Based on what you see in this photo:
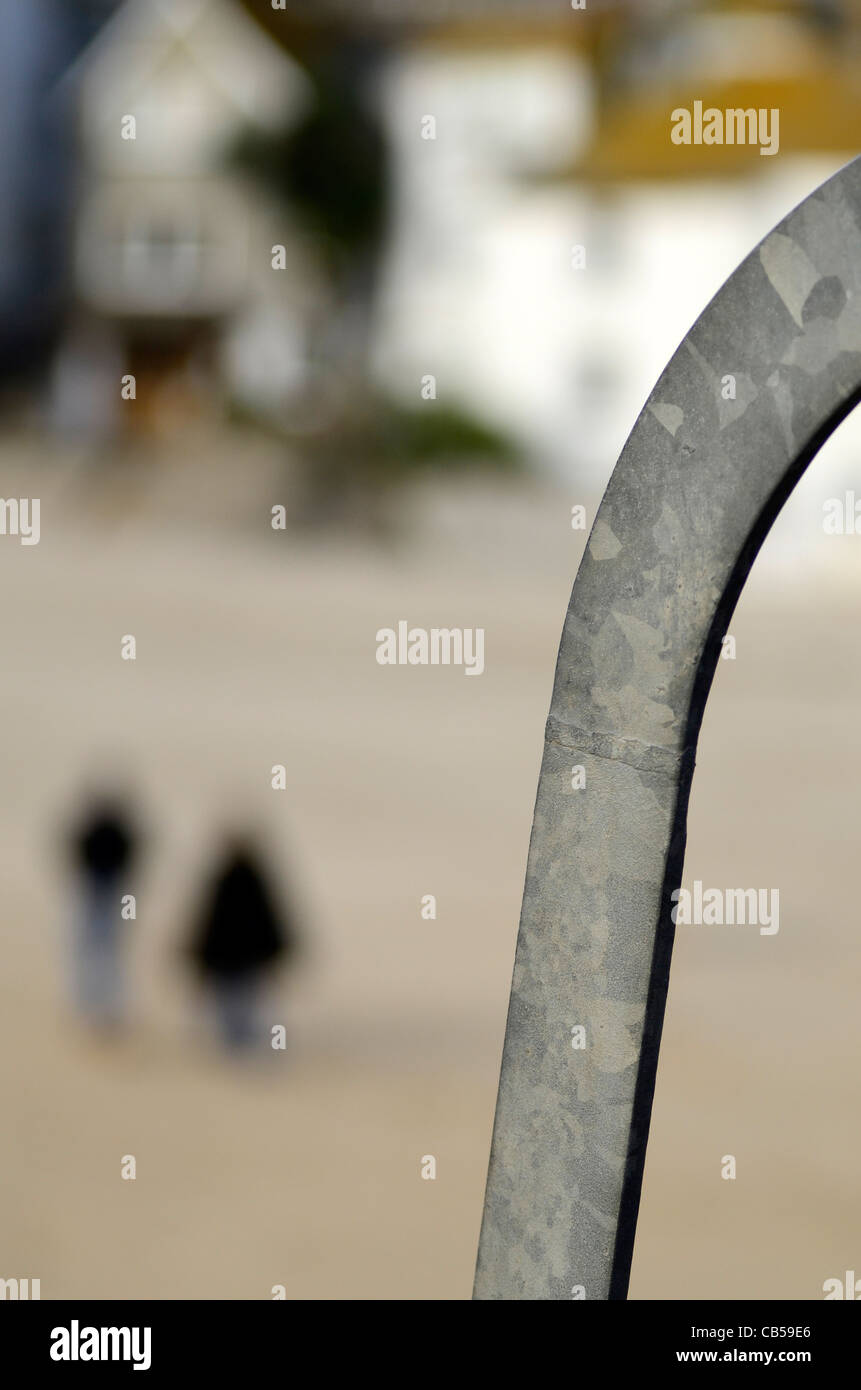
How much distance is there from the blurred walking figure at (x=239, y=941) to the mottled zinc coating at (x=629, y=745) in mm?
7783

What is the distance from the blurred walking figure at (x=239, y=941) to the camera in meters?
9.23

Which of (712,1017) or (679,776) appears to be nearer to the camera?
(679,776)

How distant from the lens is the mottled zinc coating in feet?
4.35

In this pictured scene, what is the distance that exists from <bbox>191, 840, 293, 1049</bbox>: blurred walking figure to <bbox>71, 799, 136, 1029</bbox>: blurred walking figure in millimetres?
595

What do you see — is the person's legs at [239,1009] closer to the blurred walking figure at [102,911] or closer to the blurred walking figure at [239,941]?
the blurred walking figure at [239,941]

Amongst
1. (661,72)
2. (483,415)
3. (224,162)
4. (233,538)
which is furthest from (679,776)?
(224,162)

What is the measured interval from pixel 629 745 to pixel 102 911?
8798 mm

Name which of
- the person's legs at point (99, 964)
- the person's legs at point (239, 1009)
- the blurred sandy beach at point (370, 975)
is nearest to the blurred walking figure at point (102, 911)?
the person's legs at point (99, 964)

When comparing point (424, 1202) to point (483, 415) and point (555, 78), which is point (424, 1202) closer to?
point (483, 415)

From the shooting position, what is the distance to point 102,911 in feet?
32.2

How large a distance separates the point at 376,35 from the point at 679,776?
1789 inches

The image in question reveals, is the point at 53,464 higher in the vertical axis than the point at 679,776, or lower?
higher

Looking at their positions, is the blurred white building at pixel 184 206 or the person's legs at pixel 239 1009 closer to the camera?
the person's legs at pixel 239 1009

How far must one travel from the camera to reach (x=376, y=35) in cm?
4291
